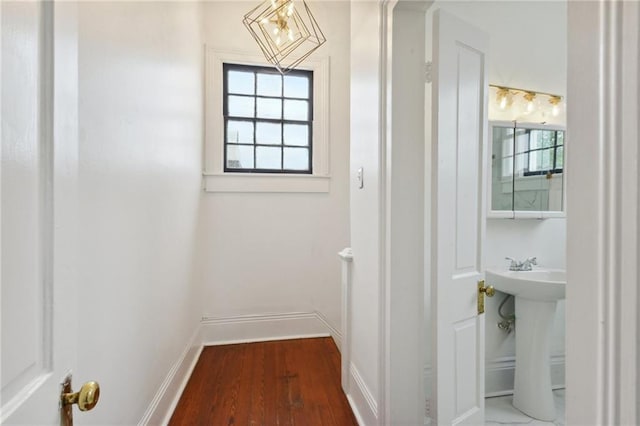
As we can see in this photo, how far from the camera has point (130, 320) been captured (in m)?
1.21

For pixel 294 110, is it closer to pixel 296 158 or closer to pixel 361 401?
pixel 296 158

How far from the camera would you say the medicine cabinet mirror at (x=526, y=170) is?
1988mm

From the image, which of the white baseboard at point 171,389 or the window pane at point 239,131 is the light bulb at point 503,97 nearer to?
the window pane at point 239,131

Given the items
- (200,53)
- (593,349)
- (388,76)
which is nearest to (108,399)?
(593,349)

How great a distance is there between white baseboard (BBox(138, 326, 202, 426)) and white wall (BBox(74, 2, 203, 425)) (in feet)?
0.16

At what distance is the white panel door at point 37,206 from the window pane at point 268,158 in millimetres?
2260

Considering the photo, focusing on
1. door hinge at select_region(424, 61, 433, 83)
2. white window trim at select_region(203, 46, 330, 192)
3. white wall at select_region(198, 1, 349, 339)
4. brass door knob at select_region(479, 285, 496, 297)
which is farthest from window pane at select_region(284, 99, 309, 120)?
brass door knob at select_region(479, 285, 496, 297)

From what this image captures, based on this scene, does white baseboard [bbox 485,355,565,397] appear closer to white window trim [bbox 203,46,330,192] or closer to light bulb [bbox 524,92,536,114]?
light bulb [bbox 524,92,536,114]

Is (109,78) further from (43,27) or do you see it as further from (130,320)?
(130,320)

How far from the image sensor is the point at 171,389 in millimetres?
1703

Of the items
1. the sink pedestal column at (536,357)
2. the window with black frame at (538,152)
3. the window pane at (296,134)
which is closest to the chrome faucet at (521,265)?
the sink pedestal column at (536,357)

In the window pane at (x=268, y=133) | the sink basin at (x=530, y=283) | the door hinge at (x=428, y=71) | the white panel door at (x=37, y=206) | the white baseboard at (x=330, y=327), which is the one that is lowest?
the white baseboard at (x=330, y=327)

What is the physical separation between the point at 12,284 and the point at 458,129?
1.51 m

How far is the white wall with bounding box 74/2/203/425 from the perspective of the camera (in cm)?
94
